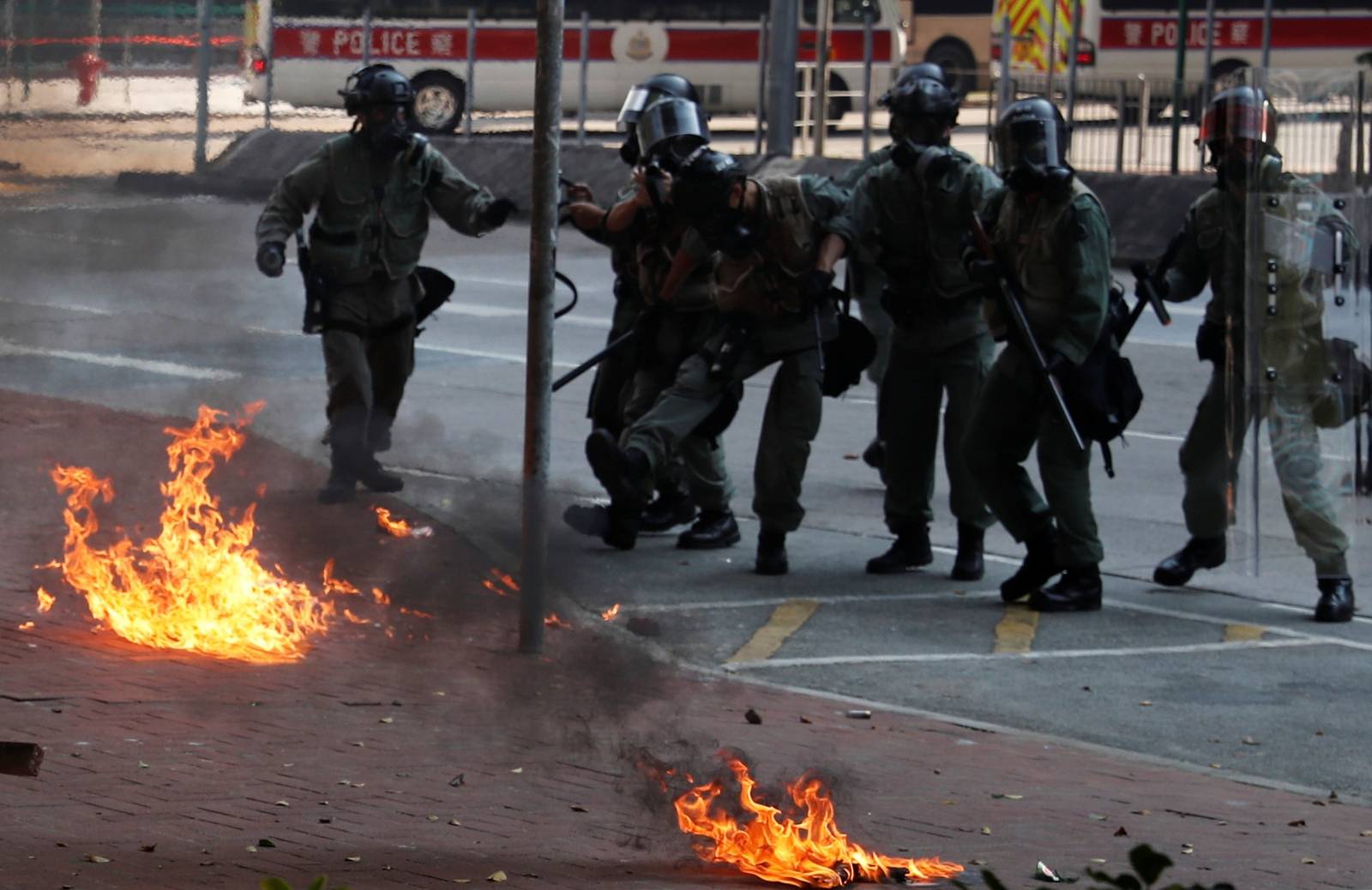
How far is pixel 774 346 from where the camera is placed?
866cm

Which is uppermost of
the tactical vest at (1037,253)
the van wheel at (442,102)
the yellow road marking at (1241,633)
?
the van wheel at (442,102)

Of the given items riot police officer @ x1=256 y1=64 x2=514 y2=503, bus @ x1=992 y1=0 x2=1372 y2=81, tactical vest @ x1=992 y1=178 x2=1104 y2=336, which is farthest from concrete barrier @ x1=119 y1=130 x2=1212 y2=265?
tactical vest @ x1=992 y1=178 x2=1104 y2=336

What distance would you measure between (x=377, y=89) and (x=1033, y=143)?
2866 mm

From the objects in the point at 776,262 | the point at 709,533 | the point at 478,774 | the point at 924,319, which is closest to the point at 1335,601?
the point at 924,319

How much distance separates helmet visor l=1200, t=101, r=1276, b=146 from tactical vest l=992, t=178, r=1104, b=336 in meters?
0.52

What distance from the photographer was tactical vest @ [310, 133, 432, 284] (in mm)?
9711

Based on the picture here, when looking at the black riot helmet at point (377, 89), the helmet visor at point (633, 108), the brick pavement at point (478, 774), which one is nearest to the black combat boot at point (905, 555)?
the brick pavement at point (478, 774)

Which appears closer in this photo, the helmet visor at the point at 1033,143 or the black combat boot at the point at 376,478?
the helmet visor at the point at 1033,143

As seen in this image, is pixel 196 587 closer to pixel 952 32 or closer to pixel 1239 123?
pixel 1239 123

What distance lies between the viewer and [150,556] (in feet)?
27.7

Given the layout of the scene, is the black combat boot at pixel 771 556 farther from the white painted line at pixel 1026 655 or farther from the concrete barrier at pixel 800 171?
the concrete barrier at pixel 800 171

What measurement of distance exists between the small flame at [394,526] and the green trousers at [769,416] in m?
1.07

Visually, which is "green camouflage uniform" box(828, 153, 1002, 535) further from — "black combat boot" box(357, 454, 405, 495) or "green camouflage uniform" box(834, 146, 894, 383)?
"black combat boot" box(357, 454, 405, 495)

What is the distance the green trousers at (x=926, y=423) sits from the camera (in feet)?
29.3
